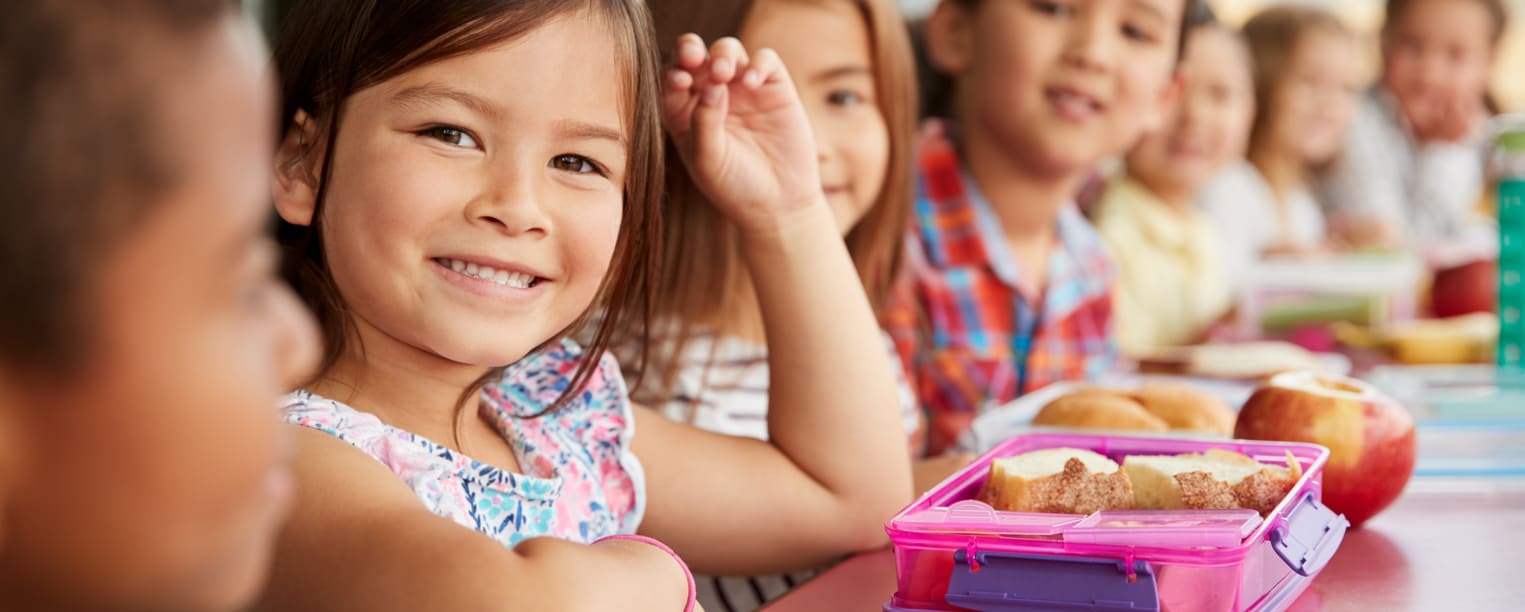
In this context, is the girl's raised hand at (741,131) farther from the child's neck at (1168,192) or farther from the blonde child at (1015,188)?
the child's neck at (1168,192)

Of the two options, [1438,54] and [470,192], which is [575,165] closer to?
[470,192]

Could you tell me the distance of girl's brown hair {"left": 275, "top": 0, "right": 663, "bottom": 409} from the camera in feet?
2.56

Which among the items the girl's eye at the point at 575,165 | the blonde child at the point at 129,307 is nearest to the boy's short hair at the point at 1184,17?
the girl's eye at the point at 575,165

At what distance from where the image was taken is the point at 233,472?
343 mm

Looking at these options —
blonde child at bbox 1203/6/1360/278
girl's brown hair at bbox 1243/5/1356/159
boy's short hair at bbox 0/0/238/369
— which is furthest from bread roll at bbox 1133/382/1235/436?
girl's brown hair at bbox 1243/5/1356/159

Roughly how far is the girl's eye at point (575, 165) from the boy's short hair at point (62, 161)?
516mm

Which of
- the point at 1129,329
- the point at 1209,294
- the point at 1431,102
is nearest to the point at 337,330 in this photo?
the point at 1129,329

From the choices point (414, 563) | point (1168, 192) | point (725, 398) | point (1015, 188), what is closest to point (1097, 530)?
point (414, 563)

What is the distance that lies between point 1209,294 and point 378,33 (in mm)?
2168

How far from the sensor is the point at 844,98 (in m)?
1.42

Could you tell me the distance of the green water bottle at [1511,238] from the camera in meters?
1.55

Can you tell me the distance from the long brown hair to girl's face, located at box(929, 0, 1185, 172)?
354 millimetres

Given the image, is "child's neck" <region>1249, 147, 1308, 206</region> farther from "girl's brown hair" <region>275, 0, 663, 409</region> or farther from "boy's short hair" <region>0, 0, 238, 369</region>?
"boy's short hair" <region>0, 0, 238, 369</region>

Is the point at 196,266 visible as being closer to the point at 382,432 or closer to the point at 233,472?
the point at 233,472
